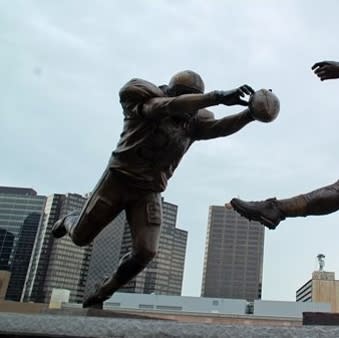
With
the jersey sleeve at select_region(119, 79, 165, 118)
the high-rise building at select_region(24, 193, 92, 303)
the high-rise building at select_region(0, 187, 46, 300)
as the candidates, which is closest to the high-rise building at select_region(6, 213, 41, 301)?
the high-rise building at select_region(0, 187, 46, 300)

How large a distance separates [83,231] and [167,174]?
985mm

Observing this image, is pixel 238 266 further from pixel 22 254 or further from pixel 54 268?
pixel 22 254

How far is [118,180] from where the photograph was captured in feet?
15.8

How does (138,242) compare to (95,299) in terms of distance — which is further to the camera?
(95,299)

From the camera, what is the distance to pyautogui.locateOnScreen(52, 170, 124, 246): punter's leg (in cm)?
482

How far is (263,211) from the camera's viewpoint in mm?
3916

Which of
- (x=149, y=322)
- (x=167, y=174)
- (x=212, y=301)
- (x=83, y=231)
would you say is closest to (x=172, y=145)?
(x=167, y=174)

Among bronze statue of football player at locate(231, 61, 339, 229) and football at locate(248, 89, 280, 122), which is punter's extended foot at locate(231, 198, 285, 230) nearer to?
bronze statue of football player at locate(231, 61, 339, 229)

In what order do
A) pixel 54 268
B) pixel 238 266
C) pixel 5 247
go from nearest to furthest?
pixel 54 268
pixel 5 247
pixel 238 266

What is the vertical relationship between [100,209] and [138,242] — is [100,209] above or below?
above

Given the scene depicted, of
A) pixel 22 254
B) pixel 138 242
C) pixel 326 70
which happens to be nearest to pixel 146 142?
pixel 138 242

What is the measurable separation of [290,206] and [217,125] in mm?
1198

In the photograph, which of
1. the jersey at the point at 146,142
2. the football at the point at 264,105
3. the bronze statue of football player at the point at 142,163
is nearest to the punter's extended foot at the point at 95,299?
the bronze statue of football player at the point at 142,163

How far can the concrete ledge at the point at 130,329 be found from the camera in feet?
7.57
